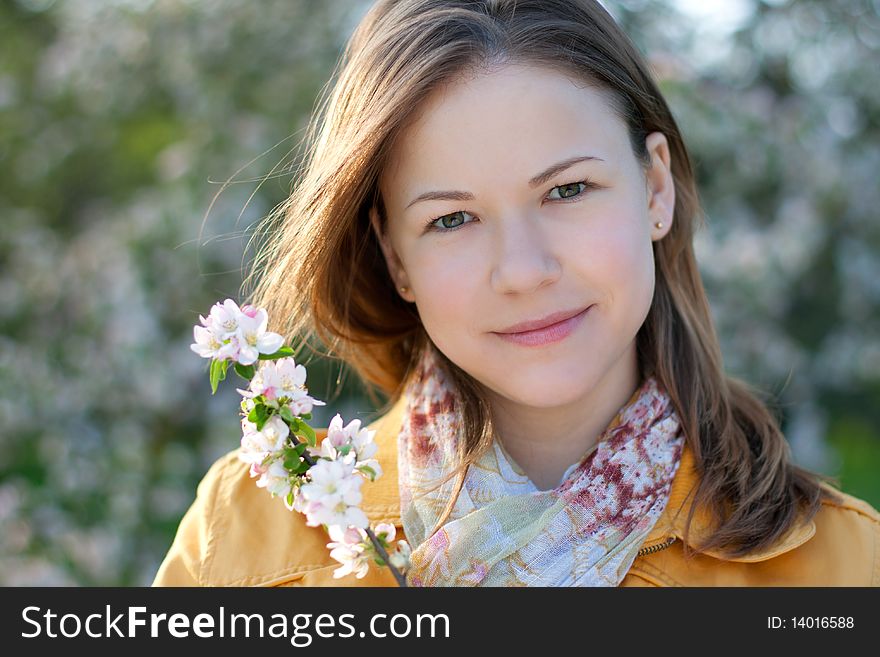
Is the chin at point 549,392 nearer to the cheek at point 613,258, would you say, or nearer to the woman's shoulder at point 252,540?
the cheek at point 613,258

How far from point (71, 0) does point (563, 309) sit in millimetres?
3757

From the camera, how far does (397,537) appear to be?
2051mm

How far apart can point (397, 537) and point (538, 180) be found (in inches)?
31.6

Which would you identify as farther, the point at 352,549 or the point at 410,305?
the point at 410,305

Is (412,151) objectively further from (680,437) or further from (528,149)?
(680,437)

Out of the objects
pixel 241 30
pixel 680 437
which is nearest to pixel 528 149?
pixel 680 437

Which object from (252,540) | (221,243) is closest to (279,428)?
(252,540)

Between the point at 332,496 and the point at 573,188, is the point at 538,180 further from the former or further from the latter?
the point at 332,496

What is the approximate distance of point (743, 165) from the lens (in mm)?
4145

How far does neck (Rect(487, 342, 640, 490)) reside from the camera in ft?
6.85

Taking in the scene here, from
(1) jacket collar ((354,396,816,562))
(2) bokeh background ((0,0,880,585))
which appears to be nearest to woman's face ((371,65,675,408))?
(1) jacket collar ((354,396,816,562))

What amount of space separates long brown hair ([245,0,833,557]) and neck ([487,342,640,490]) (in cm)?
7

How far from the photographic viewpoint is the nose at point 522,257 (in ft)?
5.71

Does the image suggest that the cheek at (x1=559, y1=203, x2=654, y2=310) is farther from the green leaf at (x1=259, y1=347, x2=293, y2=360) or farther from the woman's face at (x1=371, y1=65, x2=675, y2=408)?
the green leaf at (x1=259, y1=347, x2=293, y2=360)
